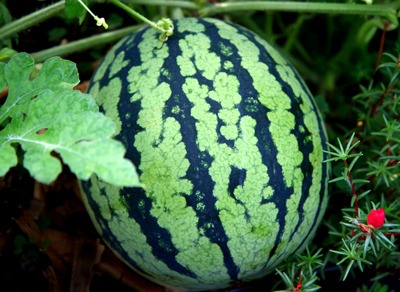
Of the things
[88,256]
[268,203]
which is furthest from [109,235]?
[268,203]

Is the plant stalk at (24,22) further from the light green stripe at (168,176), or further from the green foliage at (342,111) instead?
the light green stripe at (168,176)

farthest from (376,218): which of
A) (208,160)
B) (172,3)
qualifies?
(172,3)

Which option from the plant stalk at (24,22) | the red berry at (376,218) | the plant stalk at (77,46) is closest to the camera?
the red berry at (376,218)

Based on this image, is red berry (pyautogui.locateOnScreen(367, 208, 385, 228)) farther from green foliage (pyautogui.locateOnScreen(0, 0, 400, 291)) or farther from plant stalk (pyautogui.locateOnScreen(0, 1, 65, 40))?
plant stalk (pyautogui.locateOnScreen(0, 1, 65, 40))

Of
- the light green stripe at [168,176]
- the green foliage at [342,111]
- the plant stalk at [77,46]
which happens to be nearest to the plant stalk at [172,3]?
the green foliage at [342,111]

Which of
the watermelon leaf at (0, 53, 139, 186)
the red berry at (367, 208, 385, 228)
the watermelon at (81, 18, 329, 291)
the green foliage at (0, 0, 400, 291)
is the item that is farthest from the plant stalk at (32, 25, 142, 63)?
the red berry at (367, 208, 385, 228)
